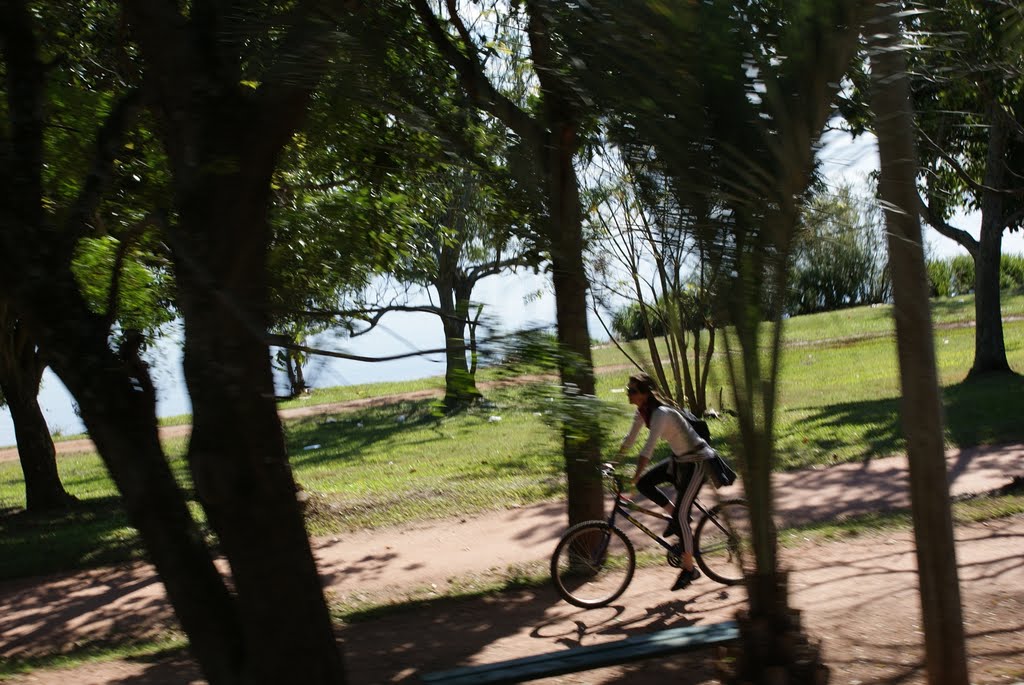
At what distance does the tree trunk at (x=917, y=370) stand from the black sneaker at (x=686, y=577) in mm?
3071

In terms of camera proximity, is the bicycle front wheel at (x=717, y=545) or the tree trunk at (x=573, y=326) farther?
the bicycle front wheel at (x=717, y=545)

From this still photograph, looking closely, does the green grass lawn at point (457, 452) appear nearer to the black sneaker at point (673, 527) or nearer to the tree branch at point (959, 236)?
the black sneaker at point (673, 527)

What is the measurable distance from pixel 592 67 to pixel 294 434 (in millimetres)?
19248

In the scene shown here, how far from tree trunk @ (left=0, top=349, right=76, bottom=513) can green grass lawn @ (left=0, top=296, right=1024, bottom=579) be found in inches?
20.1

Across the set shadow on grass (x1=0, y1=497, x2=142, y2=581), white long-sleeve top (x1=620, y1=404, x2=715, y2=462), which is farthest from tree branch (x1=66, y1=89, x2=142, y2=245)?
shadow on grass (x1=0, y1=497, x2=142, y2=581)

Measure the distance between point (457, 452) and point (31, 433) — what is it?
6950 millimetres

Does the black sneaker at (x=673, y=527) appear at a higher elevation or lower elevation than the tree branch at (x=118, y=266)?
lower

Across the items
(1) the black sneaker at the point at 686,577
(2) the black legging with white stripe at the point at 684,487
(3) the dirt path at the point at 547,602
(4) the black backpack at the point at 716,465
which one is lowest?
(3) the dirt path at the point at 547,602

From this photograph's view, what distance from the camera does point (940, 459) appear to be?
460 centimetres

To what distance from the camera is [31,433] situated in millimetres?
15336

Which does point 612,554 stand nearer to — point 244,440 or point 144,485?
point 244,440

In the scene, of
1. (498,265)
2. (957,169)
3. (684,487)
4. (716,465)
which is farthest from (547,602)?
(957,169)

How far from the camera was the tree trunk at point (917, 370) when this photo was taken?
458 cm

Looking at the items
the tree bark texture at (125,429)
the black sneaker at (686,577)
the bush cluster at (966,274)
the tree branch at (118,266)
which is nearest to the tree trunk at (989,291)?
the bush cluster at (966,274)
